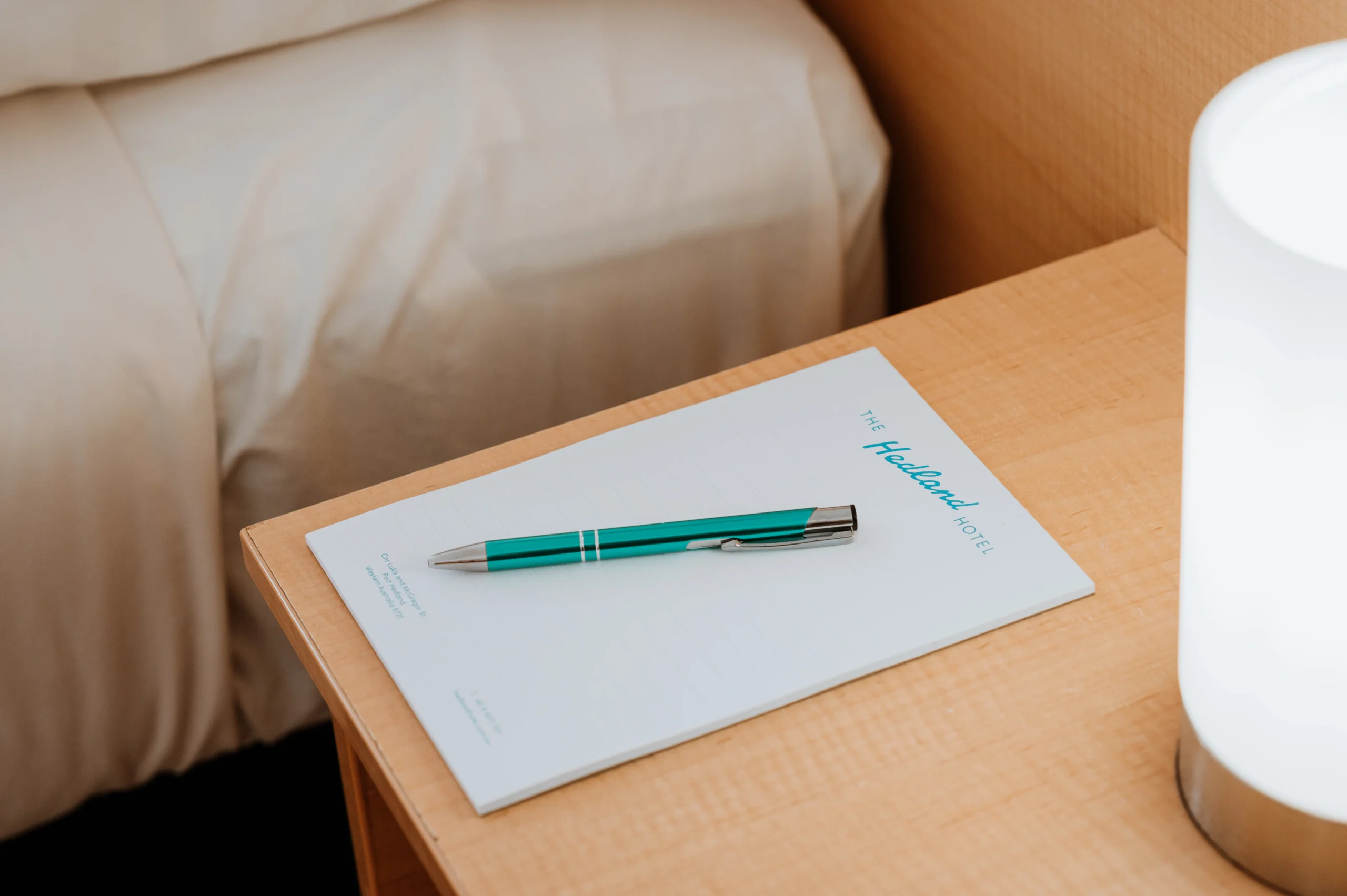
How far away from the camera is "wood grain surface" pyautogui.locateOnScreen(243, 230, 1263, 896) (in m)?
0.41

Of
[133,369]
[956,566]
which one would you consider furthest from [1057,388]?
[133,369]

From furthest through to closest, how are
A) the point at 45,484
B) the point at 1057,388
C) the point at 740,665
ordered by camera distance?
the point at 45,484 < the point at 1057,388 < the point at 740,665

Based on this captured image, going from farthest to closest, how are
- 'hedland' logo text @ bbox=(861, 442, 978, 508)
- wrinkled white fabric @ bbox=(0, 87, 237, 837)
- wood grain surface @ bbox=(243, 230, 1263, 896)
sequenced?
wrinkled white fabric @ bbox=(0, 87, 237, 837)
'hedland' logo text @ bbox=(861, 442, 978, 508)
wood grain surface @ bbox=(243, 230, 1263, 896)

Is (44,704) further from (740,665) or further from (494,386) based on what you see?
(740,665)

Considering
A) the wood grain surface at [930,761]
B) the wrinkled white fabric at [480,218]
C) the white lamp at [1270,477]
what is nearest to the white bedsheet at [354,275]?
the wrinkled white fabric at [480,218]

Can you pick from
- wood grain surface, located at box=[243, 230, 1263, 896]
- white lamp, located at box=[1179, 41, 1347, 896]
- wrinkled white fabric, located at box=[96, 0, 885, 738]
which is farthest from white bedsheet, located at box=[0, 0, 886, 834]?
white lamp, located at box=[1179, 41, 1347, 896]

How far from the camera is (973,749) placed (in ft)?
1.45

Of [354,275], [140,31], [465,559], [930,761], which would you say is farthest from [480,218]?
[930,761]

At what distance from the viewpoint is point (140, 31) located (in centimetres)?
77

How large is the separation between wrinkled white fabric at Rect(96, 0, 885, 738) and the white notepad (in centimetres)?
25

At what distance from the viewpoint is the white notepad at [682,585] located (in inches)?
17.9

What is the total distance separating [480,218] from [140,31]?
8.9 inches

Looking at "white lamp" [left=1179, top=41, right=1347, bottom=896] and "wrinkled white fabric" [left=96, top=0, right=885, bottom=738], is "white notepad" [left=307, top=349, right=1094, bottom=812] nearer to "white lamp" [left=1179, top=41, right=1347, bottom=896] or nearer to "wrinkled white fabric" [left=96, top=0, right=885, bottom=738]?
"white lamp" [left=1179, top=41, right=1347, bottom=896]

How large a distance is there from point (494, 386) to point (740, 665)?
38cm
